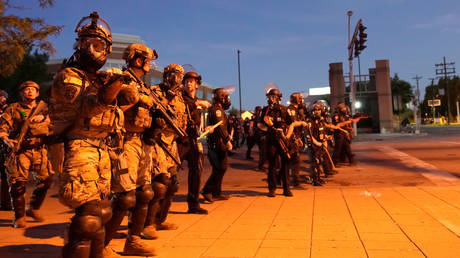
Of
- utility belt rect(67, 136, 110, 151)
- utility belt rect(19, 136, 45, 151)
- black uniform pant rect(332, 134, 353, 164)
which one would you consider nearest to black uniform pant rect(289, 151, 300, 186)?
black uniform pant rect(332, 134, 353, 164)

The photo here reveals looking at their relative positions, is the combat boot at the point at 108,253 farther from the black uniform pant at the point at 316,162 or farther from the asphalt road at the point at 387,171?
the black uniform pant at the point at 316,162

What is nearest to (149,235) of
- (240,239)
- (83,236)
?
(240,239)

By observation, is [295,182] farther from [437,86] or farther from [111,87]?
[437,86]

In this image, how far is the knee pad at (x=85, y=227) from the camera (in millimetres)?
2867

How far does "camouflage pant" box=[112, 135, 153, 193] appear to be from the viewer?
3574 millimetres

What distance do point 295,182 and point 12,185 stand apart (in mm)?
5717

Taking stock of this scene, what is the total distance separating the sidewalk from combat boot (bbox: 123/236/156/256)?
136 mm

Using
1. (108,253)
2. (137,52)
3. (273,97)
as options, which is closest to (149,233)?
(108,253)

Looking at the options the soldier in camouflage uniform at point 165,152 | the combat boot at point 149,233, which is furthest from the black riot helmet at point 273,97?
the combat boot at point 149,233

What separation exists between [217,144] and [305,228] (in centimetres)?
278

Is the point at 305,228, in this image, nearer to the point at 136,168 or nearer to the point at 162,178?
the point at 162,178

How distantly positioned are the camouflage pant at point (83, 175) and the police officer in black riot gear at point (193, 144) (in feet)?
9.19

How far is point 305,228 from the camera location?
490 cm

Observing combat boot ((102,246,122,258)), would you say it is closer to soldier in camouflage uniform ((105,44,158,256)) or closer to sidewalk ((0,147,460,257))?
soldier in camouflage uniform ((105,44,158,256))
